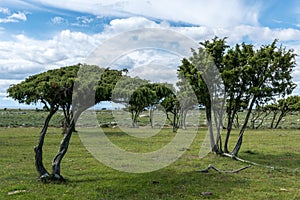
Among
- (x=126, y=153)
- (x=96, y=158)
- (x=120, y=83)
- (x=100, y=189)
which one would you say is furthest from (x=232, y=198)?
(x=126, y=153)

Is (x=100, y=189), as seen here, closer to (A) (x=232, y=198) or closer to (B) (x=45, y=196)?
(B) (x=45, y=196)

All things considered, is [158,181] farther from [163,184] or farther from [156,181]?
[163,184]

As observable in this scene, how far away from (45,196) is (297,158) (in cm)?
1917

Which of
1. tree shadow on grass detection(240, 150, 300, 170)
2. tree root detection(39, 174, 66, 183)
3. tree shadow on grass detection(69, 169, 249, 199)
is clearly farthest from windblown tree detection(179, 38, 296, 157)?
tree root detection(39, 174, 66, 183)

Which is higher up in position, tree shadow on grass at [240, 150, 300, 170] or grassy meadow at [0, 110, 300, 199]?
tree shadow on grass at [240, 150, 300, 170]

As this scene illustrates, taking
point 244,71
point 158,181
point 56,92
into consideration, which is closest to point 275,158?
point 244,71

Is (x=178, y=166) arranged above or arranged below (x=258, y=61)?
below

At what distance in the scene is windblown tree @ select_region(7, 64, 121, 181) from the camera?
1466 cm

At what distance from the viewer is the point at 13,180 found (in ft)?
51.5

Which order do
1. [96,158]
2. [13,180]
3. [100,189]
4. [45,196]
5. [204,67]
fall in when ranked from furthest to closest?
[204,67], [96,158], [13,180], [100,189], [45,196]

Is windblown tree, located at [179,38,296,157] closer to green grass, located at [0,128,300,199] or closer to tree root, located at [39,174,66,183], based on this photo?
green grass, located at [0,128,300,199]

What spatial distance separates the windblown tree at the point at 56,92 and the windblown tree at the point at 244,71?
10243mm

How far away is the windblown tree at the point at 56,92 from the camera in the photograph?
14.7m

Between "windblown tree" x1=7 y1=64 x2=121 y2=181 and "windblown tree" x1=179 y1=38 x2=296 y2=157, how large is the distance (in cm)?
1024
